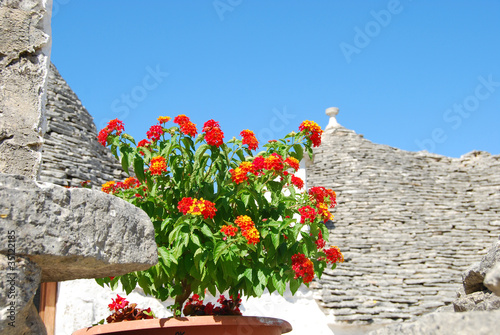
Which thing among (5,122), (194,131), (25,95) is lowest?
(5,122)

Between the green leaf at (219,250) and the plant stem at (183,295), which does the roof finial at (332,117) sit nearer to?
the plant stem at (183,295)

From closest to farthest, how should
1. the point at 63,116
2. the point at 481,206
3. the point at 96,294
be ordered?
the point at 96,294 < the point at 63,116 < the point at 481,206

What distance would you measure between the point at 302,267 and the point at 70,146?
667cm

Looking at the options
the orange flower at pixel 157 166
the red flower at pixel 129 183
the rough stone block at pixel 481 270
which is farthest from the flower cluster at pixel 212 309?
the rough stone block at pixel 481 270

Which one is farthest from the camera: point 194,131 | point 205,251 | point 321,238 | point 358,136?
point 358,136

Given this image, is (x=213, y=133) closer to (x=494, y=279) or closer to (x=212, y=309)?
(x=212, y=309)

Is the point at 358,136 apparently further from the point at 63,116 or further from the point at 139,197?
the point at 139,197

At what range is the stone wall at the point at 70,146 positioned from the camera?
830 centimetres

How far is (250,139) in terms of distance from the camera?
12.4 feet

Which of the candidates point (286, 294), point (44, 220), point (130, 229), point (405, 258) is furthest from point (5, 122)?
point (405, 258)

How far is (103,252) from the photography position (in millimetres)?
1721

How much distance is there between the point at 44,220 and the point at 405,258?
917 cm

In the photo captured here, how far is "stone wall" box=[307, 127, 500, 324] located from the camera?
8.57 m

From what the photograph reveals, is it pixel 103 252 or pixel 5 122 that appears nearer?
pixel 103 252
